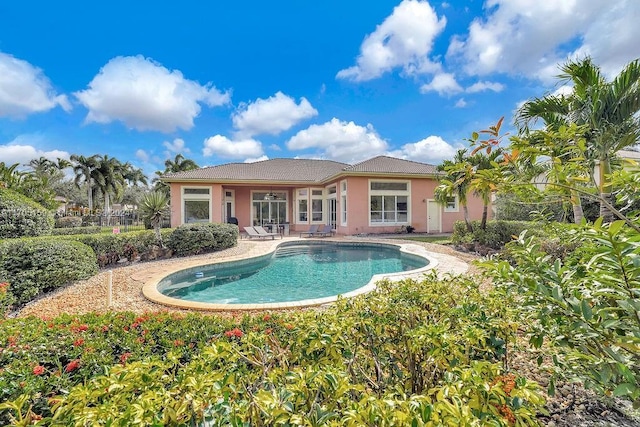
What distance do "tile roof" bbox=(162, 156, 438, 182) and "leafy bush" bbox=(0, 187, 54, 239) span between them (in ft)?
26.2

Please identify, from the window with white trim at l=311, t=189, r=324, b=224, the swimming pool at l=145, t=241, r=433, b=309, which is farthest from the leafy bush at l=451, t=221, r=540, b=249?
the window with white trim at l=311, t=189, r=324, b=224

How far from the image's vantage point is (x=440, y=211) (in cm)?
2255

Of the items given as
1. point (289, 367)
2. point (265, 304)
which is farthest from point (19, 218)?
point (289, 367)

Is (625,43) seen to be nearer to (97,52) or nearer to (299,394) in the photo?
(299,394)

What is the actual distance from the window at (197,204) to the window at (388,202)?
12.0m

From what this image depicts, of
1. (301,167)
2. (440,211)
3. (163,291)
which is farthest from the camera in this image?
(301,167)

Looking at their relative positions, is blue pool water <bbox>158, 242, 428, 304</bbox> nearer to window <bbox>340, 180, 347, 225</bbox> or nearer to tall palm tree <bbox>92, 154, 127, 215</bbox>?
window <bbox>340, 180, 347, 225</bbox>

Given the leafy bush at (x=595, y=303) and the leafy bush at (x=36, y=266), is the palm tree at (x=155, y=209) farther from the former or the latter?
the leafy bush at (x=595, y=303)

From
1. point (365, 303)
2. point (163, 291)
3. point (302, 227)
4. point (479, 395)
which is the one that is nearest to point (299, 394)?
point (479, 395)

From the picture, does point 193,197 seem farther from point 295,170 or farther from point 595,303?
point 595,303

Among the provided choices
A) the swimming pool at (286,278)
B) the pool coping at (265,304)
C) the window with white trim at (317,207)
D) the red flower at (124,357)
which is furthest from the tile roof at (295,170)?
the red flower at (124,357)

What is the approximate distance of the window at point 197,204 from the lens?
2183 cm

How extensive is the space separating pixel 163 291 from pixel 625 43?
13.5 metres

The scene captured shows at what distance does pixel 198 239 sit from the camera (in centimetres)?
1338
